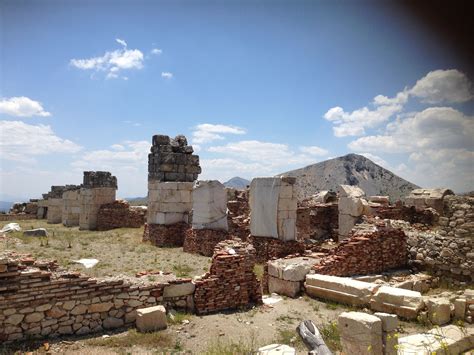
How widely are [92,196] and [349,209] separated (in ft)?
45.7

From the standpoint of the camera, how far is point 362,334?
4.68 meters

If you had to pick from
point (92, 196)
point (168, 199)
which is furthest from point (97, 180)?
point (168, 199)

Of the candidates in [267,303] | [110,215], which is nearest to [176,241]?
[110,215]

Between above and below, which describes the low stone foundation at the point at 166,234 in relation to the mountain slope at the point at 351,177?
below

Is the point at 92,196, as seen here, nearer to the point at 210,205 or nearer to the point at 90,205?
the point at 90,205

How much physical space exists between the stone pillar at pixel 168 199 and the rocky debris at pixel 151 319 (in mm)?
8741

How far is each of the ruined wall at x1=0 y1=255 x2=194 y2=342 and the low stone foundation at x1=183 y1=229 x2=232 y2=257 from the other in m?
5.98

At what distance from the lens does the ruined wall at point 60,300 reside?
5.47m

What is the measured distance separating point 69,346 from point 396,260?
325 inches

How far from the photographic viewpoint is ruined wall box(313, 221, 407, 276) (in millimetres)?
8742

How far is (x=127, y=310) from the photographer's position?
6254 mm

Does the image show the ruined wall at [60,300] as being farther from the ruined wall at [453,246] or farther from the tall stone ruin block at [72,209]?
the tall stone ruin block at [72,209]

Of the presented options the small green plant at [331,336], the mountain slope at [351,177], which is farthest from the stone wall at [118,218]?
the mountain slope at [351,177]

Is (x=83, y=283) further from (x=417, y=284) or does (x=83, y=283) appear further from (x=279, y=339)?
(x=417, y=284)
